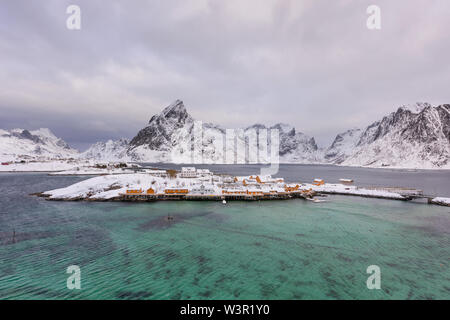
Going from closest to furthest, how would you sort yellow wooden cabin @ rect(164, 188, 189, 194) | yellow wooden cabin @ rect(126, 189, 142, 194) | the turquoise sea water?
the turquoise sea water → yellow wooden cabin @ rect(126, 189, 142, 194) → yellow wooden cabin @ rect(164, 188, 189, 194)

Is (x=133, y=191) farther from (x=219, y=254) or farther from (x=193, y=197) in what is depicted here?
(x=219, y=254)

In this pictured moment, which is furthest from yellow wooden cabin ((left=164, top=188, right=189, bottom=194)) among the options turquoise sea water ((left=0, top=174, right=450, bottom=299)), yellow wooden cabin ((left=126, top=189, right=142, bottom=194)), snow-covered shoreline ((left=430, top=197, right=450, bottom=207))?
snow-covered shoreline ((left=430, top=197, right=450, bottom=207))

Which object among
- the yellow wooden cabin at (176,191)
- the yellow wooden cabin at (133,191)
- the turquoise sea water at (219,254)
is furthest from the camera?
the yellow wooden cabin at (176,191)

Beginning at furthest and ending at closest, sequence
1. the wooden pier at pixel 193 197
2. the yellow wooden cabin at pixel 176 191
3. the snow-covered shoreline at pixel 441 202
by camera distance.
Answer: the yellow wooden cabin at pixel 176 191 → the wooden pier at pixel 193 197 → the snow-covered shoreline at pixel 441 202

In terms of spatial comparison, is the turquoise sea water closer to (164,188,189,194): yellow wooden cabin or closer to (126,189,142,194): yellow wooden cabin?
(126,189,142,194): yellow wooden cabin

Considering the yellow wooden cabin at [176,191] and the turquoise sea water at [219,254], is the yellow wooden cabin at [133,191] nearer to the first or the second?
the yellow wooden cabin at [176,191]

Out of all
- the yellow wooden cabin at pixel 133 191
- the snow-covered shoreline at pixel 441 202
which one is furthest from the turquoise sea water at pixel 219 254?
the snow-covered shoreline at pixel 441 202

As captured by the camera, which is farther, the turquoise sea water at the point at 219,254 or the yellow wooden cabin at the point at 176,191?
the yellow wooden cabin at the point at 176,191
